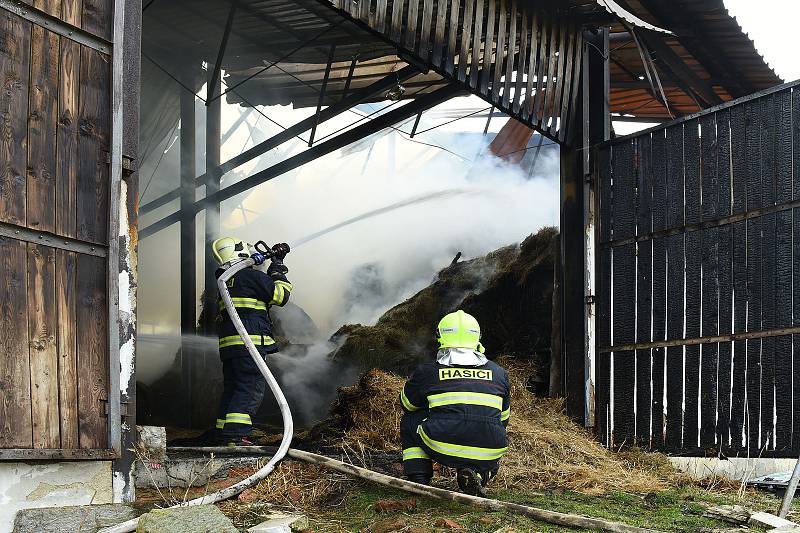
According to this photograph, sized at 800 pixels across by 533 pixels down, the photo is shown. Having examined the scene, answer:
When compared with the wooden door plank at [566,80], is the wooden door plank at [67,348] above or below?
below

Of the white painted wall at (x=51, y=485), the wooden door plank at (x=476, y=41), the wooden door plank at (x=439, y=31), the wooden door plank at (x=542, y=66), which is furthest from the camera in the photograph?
the wooden door plank at (x=542, y=66)

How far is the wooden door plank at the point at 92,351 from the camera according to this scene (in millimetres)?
5719

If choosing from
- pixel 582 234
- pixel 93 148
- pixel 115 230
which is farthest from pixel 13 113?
pixel 582 234

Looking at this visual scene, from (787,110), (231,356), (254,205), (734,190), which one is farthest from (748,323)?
(254,205)

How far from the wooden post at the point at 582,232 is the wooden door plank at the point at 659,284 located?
74 cm

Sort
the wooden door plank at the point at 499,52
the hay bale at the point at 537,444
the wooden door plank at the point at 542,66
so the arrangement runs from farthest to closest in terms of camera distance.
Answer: the wooden door plank at the point at 542,66
the wooden door plank at the point at 499,52
the hay bale at the point at 537,444

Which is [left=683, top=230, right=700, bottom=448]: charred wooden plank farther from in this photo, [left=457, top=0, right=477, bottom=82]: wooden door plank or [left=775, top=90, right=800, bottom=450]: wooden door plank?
[left=457, top=0, right=477, bottom=82]: wooden door plank

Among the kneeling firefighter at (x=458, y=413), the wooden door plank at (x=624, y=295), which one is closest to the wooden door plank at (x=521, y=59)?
the wooden door plank at (x=624, y=295)

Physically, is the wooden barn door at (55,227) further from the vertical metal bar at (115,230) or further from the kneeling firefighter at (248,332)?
the kneeling firefighter at (248,332)

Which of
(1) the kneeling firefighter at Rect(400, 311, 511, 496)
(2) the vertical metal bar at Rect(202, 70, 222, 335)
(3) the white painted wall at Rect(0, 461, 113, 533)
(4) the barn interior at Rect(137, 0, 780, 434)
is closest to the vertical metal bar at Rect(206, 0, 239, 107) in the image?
(4) the barn interior at Rect(137, 0, 780, 434)

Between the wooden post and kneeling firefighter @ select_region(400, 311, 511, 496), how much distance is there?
304 centimetres

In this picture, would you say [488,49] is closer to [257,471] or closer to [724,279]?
[724,279]

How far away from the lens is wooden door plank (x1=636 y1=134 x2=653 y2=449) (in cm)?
905

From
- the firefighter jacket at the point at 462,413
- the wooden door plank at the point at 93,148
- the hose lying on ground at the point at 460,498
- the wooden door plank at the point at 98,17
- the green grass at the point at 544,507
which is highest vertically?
the wooden door plank at the point at 98,17
